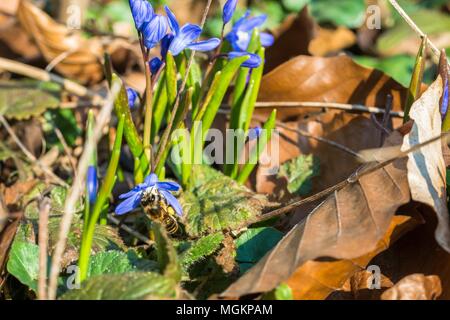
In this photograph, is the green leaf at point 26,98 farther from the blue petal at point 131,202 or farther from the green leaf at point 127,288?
the green leaf at point 127,288

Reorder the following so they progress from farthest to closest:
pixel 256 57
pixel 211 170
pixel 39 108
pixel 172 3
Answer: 1. pixel 172 3
2. pixel 39 108
3. pixel 211 170
4. pixel 256 57

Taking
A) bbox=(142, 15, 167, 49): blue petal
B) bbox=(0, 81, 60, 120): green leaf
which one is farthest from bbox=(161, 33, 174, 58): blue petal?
bbox=(0, 81, 60, 120): green leaf

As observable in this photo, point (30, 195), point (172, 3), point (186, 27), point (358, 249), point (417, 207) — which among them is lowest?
point (358, 249)

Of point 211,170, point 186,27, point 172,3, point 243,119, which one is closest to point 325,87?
point 243,119

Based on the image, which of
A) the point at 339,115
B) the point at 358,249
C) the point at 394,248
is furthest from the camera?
the point at 339,115

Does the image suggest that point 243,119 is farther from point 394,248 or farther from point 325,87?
point 394,248

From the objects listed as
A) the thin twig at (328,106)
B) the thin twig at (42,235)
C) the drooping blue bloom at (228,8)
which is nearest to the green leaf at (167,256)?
the thin twig at (42,235)

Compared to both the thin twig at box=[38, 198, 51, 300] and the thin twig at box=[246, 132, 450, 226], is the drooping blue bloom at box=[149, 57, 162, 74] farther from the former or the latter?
the thin twig at box=[38, 198, 51, 300]

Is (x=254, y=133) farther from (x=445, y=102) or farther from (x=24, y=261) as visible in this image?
(x=24, y=261)
